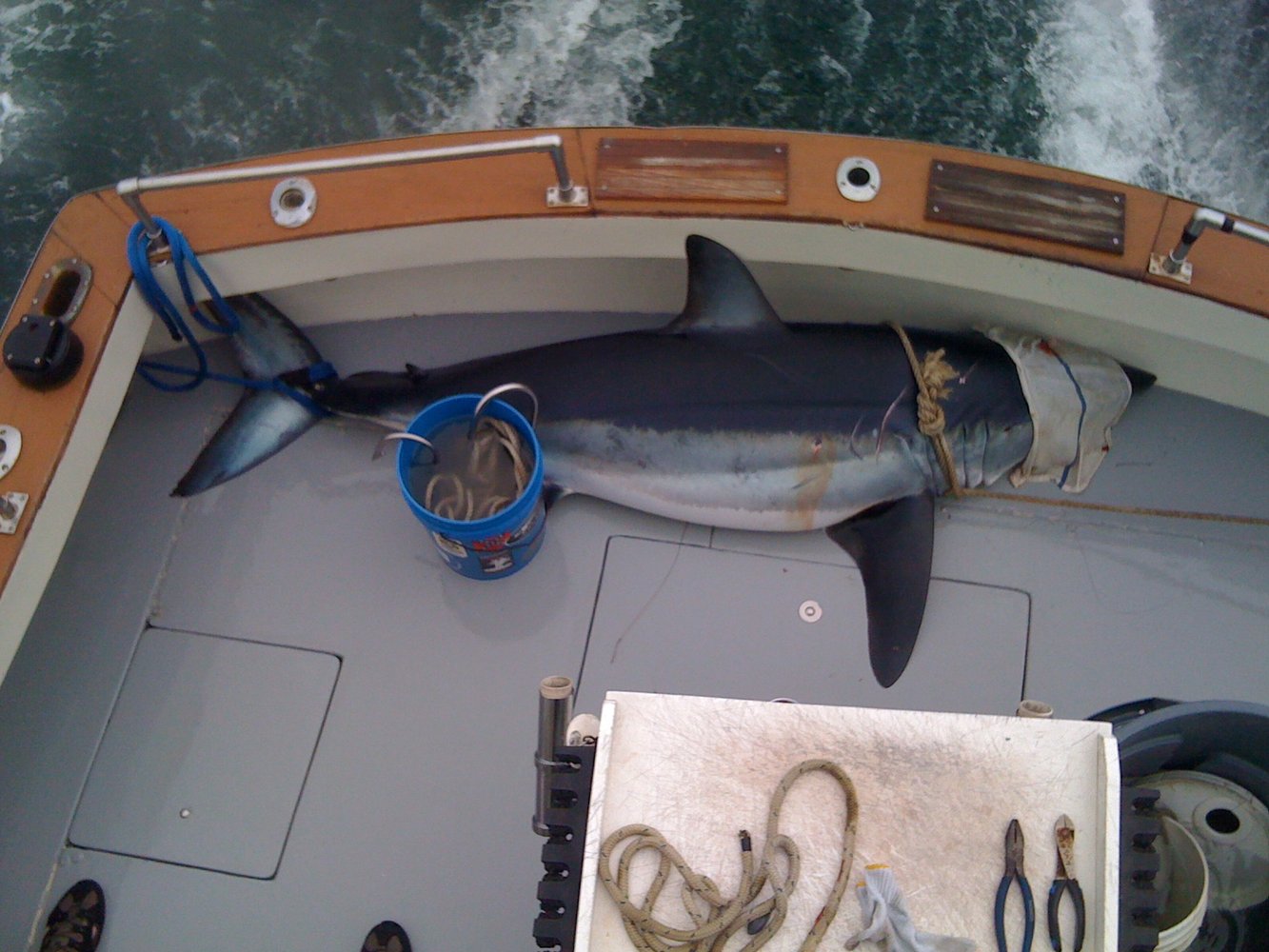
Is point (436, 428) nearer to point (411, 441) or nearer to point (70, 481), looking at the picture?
point (411, 441)

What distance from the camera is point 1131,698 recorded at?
2.10 meters

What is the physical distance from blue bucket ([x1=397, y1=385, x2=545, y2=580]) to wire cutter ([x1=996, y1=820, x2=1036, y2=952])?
1.15 metres

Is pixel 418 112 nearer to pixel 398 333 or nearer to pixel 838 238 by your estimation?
pixel 398 333

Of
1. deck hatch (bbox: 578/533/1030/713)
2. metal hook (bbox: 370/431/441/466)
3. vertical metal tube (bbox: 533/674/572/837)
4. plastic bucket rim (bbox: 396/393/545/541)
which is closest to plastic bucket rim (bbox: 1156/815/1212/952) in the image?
deck hatch (bbox: 578/533/1030/713)

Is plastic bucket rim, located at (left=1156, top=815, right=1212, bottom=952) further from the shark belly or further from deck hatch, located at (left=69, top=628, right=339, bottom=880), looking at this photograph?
deck hatch, located at (left=69, top=628, right=339, bottom=880)

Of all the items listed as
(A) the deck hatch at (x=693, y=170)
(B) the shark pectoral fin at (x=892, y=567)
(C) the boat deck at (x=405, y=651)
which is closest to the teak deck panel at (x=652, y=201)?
(A) the deck hatch at (x=693, y=170)

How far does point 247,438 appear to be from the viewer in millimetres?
2309

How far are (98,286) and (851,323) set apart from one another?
65.6 inches

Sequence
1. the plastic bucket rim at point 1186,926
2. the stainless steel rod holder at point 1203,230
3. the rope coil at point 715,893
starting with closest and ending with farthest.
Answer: the rope coil at point 715,893 < the plastic bucket rim at point 1186,926 < the stainless steel rod holder at point 1203,230

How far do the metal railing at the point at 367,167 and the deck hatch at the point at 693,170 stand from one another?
8 cm

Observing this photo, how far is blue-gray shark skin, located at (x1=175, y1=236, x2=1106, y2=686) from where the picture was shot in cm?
220

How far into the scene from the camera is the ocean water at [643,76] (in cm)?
364

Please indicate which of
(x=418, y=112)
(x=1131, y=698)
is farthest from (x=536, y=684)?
(x=418, y=112)

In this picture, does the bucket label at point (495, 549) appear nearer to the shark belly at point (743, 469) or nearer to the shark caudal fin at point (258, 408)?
the shark belly at point (743, 469)
